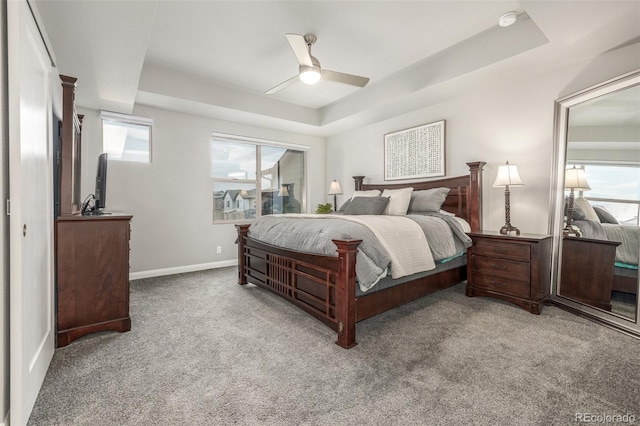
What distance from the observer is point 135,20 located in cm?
213

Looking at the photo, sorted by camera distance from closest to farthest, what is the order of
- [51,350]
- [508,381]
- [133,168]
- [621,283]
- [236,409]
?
[236,409]
[508,381]
[51,350]
[621,283]
[133,168]

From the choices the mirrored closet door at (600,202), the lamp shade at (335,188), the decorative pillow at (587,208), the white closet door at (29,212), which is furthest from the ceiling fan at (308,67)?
the lamp shade at (335,188)

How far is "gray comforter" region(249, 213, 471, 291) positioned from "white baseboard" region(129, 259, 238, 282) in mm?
1507

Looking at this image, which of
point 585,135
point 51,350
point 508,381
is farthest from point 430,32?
point 51,350

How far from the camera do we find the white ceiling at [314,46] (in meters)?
2.21

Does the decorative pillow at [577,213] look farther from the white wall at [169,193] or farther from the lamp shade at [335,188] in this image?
the white wall at [169,193]

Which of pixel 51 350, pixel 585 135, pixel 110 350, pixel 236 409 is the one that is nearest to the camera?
pixel 236 409

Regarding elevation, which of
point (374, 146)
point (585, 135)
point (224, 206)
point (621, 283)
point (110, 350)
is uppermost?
point (374, 146)

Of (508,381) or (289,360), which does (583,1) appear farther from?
(289,360)

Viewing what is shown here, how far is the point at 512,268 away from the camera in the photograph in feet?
9.57

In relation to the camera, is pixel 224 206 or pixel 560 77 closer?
pixel 560 77

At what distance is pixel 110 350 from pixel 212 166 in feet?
10.6

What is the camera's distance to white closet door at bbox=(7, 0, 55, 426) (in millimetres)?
1238

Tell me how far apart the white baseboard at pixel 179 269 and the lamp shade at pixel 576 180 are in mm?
4485
